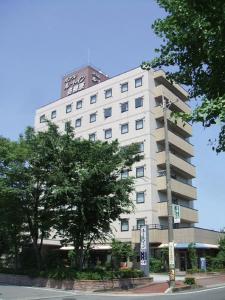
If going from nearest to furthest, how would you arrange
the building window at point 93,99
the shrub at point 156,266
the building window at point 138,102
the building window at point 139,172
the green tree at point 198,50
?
the green tree at point 198,50
the shrub at point 156,266
the building window at point 139,172
the building window at point 138,102
the building window at point 93,99

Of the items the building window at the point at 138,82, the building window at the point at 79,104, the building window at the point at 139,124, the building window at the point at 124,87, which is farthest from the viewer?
the building window at the point at 79,104

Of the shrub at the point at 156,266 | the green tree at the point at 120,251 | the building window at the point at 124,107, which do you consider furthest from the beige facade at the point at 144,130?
the shrub at the point at 156,266

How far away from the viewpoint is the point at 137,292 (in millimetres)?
24078

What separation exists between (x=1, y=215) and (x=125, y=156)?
9.29 meters

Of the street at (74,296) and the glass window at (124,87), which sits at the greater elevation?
the glass window at (124,87)

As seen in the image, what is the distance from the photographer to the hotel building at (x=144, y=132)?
1964 inches

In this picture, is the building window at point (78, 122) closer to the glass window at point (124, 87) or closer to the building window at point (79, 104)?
the building window at point (79, 104)

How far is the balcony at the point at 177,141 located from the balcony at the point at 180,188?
4.90 m

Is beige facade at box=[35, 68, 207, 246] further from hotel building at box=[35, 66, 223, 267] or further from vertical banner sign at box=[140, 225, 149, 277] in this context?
vertical banner sign at box=[140, 225, 149, 277]

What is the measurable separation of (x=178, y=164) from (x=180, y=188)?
10.2 ft

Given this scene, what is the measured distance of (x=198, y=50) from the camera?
13.3 meters

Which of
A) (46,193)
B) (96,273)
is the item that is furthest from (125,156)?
(96,273)

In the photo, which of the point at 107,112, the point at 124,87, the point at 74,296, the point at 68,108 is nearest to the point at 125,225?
the point at 107,112

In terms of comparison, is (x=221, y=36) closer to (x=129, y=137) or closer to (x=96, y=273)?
(x=96, y=273)
